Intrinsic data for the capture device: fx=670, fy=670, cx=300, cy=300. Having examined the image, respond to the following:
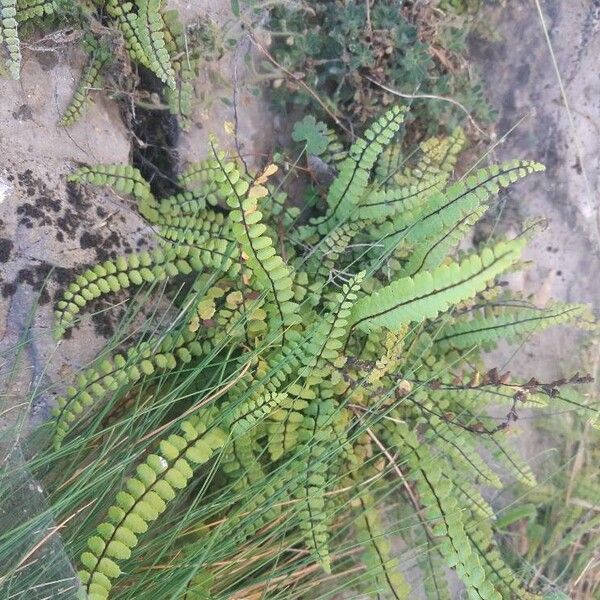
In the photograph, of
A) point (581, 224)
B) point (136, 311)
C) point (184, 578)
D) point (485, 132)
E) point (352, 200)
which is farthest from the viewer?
point (581, 224)

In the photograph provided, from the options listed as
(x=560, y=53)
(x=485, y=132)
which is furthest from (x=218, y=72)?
(x=560, y=53)

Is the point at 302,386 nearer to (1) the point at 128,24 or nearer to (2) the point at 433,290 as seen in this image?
(2) the point at 433,290

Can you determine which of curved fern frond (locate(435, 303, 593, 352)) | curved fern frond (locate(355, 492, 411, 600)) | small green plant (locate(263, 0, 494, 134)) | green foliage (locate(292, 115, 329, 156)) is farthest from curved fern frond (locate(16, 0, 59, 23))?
curved fern frond (locate(355, 492, 411, 600))

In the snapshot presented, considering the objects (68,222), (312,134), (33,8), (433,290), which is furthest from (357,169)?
(33,8)

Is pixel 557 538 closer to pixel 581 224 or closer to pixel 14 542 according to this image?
pixel 581 224

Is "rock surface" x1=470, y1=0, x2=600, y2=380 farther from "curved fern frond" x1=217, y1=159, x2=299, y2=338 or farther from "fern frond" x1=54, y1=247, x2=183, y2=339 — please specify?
"fern frond" x1=54, y1=247, x2=183, y2=339

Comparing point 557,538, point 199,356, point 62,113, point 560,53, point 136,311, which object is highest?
point 62,113

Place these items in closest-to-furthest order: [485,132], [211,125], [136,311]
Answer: [136,311], [211,125], [485,132]

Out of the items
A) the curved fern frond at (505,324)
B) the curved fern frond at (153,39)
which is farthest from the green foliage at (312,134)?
the curved fern frond at (505,324)

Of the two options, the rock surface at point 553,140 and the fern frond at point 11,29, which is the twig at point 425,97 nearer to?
the rock surface at point 553,140
